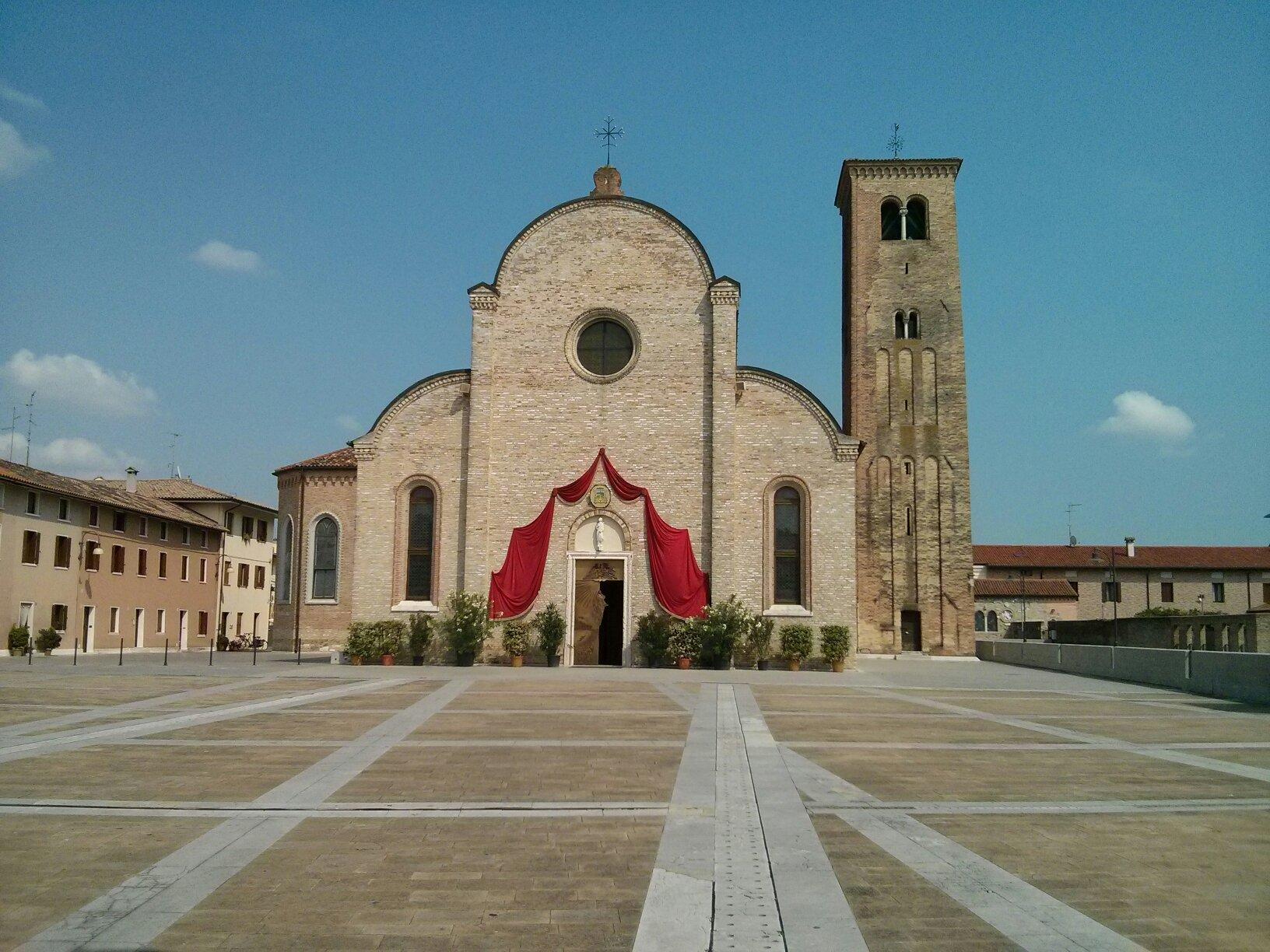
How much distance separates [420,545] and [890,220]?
27.9 meters

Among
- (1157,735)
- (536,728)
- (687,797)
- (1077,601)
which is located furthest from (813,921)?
(1077,601)

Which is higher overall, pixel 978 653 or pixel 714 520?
pixel 714 520

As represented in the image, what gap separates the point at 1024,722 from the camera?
1488 cm

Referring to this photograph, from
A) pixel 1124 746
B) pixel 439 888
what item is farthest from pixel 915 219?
pixel 439 888

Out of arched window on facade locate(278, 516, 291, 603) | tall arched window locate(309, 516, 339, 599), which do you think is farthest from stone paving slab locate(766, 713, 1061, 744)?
arched window on facade locate(278, 516, 291, 603)

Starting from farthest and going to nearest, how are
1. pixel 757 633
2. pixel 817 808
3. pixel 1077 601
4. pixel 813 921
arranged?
pixel 1077 601 → pixel 757 633 → pixel 817 808 → pixel 813 921

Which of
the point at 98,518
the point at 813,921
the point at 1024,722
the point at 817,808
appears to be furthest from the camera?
the point at 98,518

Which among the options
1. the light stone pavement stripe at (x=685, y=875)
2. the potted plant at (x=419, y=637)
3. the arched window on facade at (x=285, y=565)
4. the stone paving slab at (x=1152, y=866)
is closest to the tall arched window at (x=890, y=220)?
the potted plant at (x=419, y=637)

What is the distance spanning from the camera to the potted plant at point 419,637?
28.2 metres

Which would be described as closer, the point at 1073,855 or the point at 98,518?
the point at 1073,855

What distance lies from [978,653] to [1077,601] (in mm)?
25525

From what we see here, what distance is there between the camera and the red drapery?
2827 centimetres

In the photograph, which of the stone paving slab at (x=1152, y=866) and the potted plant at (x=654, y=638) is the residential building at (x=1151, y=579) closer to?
the potted plant at (x=654, y=638)

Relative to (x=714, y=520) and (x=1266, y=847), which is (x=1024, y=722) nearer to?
(x=1266, y=847)
